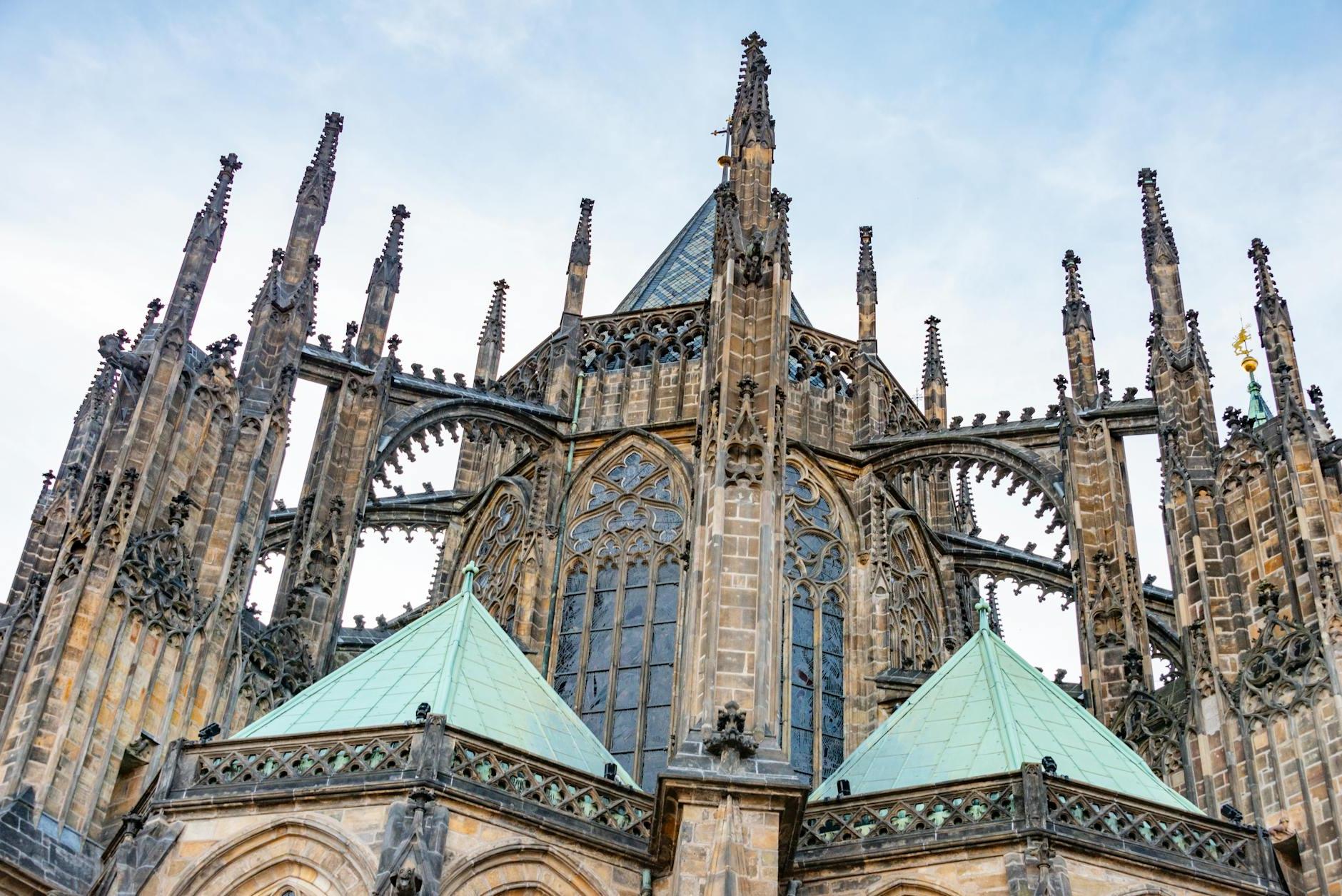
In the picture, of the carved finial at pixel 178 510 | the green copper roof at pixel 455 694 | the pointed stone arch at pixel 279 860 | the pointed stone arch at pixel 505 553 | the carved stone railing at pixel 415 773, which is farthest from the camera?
the pointed stone arch at pixel 505 553

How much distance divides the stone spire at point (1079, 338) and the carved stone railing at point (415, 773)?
42.0 ft

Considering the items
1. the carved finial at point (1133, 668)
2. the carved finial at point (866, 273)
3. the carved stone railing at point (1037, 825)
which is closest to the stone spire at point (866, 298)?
the carved finial at point (866, 273)

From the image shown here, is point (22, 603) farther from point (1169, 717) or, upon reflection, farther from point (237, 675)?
point (1169, 717)

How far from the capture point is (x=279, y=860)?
19.2 m

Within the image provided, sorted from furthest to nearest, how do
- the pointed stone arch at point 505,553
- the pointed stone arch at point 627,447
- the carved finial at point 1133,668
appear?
the pointed stone arch at point 627,447 < the pointed stone arch at point 505,553 < the carved finial at point 1133,668

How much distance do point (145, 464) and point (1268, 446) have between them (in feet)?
49.2

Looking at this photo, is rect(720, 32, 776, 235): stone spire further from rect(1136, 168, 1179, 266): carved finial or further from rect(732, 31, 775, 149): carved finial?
rect(1136, 168, 1179, 266): carved finial

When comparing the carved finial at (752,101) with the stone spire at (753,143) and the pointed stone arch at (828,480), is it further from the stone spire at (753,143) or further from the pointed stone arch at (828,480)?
the pointed stone arch at (828,480)

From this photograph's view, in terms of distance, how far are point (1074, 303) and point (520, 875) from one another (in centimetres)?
1658

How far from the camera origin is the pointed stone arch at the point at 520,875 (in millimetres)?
18844

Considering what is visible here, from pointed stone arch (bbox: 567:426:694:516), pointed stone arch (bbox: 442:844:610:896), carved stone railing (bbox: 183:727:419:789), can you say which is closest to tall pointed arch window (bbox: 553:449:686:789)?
pointed stone arch (bbox: 567:426:694:516)

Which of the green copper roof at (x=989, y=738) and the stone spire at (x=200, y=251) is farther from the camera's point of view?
the stone spire at (x=200, y=251)

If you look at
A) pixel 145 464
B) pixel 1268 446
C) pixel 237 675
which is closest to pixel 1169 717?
pixel 1268 446

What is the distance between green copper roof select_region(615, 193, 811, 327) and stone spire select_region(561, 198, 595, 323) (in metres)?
0.81
